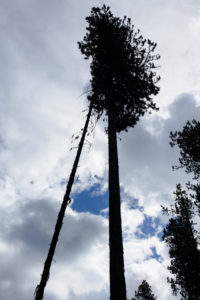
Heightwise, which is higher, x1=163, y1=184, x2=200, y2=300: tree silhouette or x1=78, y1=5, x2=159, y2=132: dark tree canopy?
x1=78, y1=5, x2=159, y2=132: dark tree canopy

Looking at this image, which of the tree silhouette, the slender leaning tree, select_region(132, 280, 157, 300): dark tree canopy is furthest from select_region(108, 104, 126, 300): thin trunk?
select_region(132, 280, 157, 300): dark tree canopy

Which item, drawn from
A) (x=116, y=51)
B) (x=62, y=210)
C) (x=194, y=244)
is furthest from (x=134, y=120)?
(x=194, y=244)

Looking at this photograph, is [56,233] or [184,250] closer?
[56,233]

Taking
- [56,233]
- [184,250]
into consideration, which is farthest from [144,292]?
[56,233]

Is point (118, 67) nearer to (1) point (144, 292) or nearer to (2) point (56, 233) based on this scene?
(2) point (56, 233)

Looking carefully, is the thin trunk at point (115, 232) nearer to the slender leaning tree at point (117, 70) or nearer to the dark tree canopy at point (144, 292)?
the slender leaning tree at point (117, 70)

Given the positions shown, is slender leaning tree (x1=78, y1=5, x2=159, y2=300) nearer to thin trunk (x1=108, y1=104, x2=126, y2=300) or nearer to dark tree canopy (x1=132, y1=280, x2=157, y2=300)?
thin trunk (x1=108, y1=104, x2=126, y2=300)

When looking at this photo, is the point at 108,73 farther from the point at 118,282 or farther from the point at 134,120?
the point at 118,282

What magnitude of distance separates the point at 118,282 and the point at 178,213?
39.8 feet

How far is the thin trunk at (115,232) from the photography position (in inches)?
233

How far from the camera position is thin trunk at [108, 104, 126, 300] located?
19.4 ft

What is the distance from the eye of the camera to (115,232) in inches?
277

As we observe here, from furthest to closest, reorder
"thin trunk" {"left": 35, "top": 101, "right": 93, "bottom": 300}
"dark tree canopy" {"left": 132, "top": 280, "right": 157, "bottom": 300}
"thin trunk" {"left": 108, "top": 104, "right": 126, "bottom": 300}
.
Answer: "dark tree canopy" {"left": 132, "top": 280, "right": 157, "bottom": 300} < "thin trunk" {"left": 108, "top": 104, "right": 126, "bottom": 300} < "thin trunk" {"left": 35, "top": 101, "right": 93, "bottom": 300}

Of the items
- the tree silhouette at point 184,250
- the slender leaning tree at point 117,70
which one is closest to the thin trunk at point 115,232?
the slender leaning tree at point 117,70
